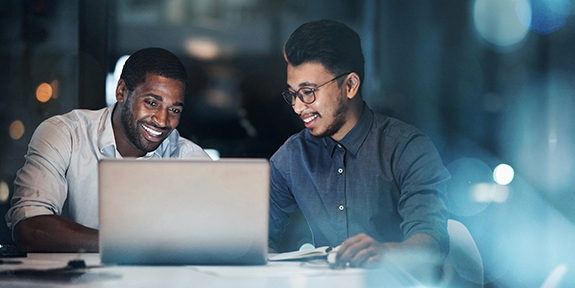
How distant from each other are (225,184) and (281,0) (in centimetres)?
299

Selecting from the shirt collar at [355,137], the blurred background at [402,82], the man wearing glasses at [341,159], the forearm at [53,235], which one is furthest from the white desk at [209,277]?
the blurred background at [402,82]

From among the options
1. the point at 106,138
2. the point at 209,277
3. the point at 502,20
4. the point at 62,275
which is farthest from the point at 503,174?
the point at 62,275

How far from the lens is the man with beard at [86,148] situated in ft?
6.06

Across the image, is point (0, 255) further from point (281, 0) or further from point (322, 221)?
point (281, 0)

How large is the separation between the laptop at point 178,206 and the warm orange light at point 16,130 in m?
2.23

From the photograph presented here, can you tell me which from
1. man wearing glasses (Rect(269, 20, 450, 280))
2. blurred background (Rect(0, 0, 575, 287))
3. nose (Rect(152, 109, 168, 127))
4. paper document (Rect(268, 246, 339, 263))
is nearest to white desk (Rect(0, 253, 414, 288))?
paper document (Rect(268, 246, 339, 263))

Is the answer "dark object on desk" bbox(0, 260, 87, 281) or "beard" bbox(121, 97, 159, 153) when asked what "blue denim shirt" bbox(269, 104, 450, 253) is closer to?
"beard" bbox(121, 97, 159, 153)

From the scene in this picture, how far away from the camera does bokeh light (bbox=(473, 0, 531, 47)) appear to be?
10.9 feet

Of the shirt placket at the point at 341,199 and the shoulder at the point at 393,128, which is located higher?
the shoulder at the point at 393,128

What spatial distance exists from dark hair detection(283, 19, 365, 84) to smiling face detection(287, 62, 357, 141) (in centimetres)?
→ 3

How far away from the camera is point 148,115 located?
236 centimetres

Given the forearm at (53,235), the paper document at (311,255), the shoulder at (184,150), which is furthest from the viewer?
the shoulder at (184,150)

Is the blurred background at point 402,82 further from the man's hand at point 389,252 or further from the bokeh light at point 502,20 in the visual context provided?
the man's hand at point 389,252

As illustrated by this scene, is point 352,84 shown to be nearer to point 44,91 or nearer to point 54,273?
point 54,273
